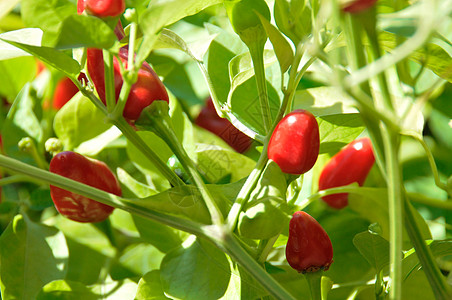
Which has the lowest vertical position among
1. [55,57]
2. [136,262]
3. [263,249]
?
[136,262]

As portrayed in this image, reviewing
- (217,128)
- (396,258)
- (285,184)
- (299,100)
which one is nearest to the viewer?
(396,258)

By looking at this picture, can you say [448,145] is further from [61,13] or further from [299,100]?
[61,13]

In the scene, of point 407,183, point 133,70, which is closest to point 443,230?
point 407,183

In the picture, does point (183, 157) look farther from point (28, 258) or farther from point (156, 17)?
point (28, 258)

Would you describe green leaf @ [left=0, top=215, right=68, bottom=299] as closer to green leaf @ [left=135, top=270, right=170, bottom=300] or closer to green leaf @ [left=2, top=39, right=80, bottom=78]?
green leaf @ [left=135, top=270, right=170, bottom=300]

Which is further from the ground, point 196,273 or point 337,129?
point 337,129

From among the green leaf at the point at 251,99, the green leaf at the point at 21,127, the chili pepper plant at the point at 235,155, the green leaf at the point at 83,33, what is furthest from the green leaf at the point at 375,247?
the green leaf at the point at 21,127

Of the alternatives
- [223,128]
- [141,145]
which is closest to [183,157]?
[141,145]
